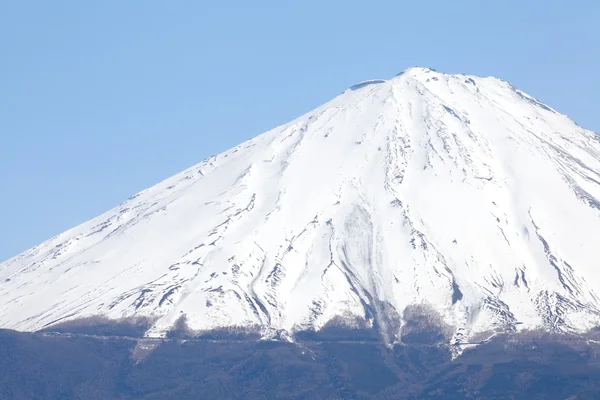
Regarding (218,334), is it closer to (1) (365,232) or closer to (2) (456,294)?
(1) (365,232)

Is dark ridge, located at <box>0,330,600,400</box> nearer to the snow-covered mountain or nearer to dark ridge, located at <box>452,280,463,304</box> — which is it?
the snow-covered mountain

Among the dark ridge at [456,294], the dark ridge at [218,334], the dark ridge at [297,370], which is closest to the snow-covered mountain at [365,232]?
the dark ridge at [456,294]

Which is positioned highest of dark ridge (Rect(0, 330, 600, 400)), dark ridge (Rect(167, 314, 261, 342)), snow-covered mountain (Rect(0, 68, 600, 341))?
snow-covered mountain (Rect(0, 68, 600, 341))

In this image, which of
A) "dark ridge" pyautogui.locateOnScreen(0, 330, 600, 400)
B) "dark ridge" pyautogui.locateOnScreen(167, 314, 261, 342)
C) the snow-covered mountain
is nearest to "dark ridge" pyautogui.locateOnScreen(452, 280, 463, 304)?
the snow-covered mountain

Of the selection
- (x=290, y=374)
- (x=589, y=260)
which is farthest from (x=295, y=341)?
(x=589, y=260)

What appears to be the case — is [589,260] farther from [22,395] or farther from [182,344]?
[22,395]

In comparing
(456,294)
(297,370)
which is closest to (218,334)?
(297,370)

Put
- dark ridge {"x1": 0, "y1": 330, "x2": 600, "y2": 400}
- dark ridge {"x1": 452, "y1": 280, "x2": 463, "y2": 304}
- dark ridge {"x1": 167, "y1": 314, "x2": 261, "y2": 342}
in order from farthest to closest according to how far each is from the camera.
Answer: dark ridge {"x1": 452, "y1": 280, "x2": 463, "y2": 304} < dark ridge {"x1": 167, "y1": 314, "x2": 261, "y2": 342} < dark ridge {"x1": 0, "y1": 330, "x2": 600, "y2": 400}

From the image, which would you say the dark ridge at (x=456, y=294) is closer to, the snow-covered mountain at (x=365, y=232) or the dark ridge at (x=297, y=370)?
the snow-covered mountain at (x=365, y=232)

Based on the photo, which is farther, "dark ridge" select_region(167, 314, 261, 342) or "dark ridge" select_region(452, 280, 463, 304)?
"dark ridge" select_region(452, 280, 463, 304)
